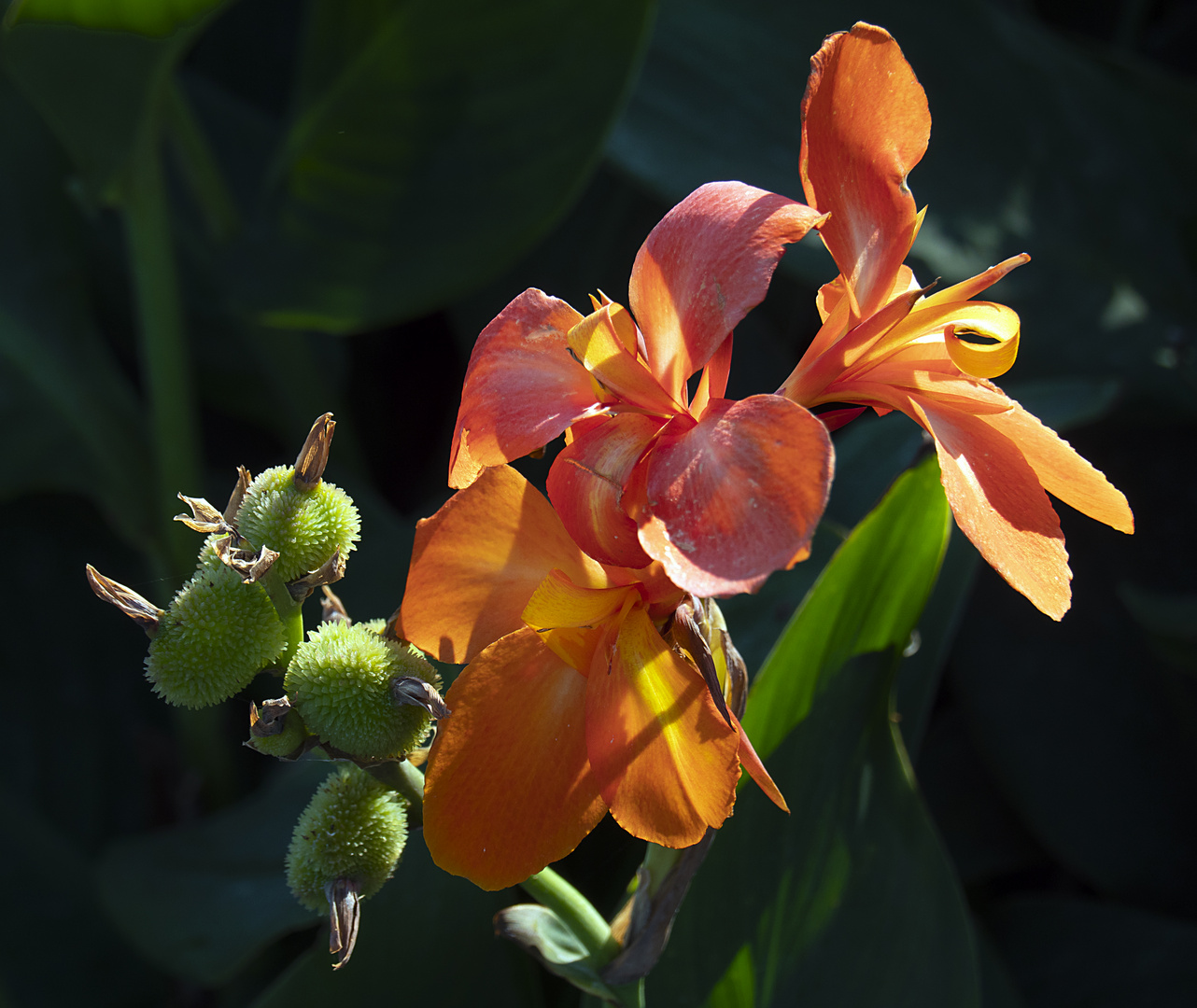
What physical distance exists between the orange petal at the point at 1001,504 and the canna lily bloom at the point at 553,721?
0.30ft

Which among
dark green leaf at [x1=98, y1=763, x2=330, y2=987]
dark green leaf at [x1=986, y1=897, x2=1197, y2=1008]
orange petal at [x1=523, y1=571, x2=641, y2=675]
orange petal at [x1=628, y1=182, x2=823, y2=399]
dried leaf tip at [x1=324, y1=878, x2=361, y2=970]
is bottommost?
dark green leaf at [x1=986, y1=897, x2=1197, y2=1008]

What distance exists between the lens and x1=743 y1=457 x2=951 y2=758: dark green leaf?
526 mm

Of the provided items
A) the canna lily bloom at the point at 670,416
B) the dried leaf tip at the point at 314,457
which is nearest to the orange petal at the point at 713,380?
the canna lily bloom at the point at 670,416

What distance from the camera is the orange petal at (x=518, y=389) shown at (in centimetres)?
30

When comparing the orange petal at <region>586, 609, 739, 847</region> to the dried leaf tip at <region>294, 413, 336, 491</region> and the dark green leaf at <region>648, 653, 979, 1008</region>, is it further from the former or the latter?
the dark green leaf at <region>648, 653, 979, 1008</region>

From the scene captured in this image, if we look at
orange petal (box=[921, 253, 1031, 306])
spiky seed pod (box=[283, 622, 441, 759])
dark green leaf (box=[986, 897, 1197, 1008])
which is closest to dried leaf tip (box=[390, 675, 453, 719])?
spiky seed pod (box=[283, 622, 441, 759])

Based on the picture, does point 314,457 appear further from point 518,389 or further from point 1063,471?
point 1063,471

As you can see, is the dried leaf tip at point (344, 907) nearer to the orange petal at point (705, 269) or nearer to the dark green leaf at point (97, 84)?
the orange petal at point (705, 269)

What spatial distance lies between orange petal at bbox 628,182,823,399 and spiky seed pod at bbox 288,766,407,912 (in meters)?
0.17

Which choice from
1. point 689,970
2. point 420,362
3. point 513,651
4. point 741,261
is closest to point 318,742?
point 513,651

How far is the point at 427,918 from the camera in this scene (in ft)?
2.02

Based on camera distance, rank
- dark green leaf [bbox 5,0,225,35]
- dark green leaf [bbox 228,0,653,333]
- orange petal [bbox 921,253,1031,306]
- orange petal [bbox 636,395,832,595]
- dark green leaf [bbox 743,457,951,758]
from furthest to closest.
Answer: dark green leaf [bbox 228,0,653,333] → dark green leaf [bbox 5,0,225,35] → dark green leaf [bbox 743,457,951,758] → orange petal [bbox 921,253,1031,306] → orange petal [bbox 636,395,832,595]

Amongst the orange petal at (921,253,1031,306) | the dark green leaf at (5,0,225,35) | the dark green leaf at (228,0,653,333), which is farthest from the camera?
the dark green leaf at (228,0,653,333)

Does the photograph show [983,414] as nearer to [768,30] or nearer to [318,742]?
[318,742]
